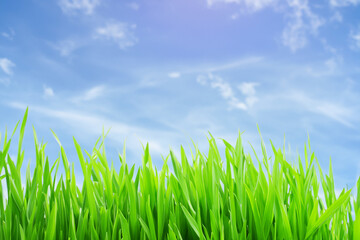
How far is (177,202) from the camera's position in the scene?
6.75ft

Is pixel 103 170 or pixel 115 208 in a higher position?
pixel 103 170

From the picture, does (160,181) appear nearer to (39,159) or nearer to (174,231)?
(174,231)

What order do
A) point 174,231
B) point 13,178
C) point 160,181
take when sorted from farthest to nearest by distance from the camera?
point 13,178, point 160,181, point 174,231

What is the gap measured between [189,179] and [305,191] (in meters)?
0.60

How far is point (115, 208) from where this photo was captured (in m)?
2.09

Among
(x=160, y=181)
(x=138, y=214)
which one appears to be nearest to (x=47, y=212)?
(x=138, y=214)

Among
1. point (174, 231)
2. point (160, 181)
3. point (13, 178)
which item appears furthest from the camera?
point (13, 178)

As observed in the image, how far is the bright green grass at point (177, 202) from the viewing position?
192 centimetres

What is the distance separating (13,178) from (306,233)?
5.03ft

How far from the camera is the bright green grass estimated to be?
1923 millimetres

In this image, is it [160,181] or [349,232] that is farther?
[349,232]

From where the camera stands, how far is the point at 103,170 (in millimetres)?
2184

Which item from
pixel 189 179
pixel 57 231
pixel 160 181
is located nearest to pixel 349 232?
pixel 189 179

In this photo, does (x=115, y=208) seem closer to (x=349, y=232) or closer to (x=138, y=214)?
(x=138, y=214)
